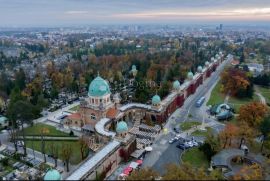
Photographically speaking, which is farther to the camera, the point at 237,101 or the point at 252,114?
the point at 237,101

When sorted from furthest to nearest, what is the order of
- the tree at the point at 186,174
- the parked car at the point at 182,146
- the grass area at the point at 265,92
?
the grass area at the point at 265,92 → the parked car at the point at 182,146 → the tree at the point at 186,174

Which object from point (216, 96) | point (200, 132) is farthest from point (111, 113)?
point (216, 96)

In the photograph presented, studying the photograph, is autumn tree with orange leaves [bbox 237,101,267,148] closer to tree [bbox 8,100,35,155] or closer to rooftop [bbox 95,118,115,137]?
rooftop [bbox 95,118,115,137]

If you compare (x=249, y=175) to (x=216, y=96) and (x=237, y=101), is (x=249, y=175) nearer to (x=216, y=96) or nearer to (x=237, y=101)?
(x=237, y=101)

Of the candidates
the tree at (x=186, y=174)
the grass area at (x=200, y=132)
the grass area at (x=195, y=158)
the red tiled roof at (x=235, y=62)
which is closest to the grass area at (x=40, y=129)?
the grass area at (x=195, y=158)

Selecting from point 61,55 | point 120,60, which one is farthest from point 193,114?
point 61,55

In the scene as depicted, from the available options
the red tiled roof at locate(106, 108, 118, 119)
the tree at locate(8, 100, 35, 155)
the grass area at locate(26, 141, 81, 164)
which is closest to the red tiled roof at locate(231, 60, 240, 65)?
the red tiled roof at locate(106, 108, 118, 119)

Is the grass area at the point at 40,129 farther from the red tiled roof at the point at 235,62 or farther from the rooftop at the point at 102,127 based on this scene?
the red tiled roof at the point at 235,62
